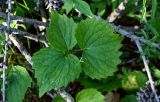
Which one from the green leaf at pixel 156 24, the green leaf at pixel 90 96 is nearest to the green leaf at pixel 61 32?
the green leaf at pixel 90 96

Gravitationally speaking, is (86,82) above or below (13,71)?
below

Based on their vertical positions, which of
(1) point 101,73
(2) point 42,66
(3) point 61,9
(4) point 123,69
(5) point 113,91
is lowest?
(5) point 113,91

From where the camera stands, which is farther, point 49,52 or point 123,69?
point 123,69

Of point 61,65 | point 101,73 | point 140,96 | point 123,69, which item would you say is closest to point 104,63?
point 101,73

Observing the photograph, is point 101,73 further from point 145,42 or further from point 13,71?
point 13,71

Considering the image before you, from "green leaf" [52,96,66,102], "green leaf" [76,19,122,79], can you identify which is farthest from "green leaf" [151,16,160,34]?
"green leaf" [52,96,66,102]
